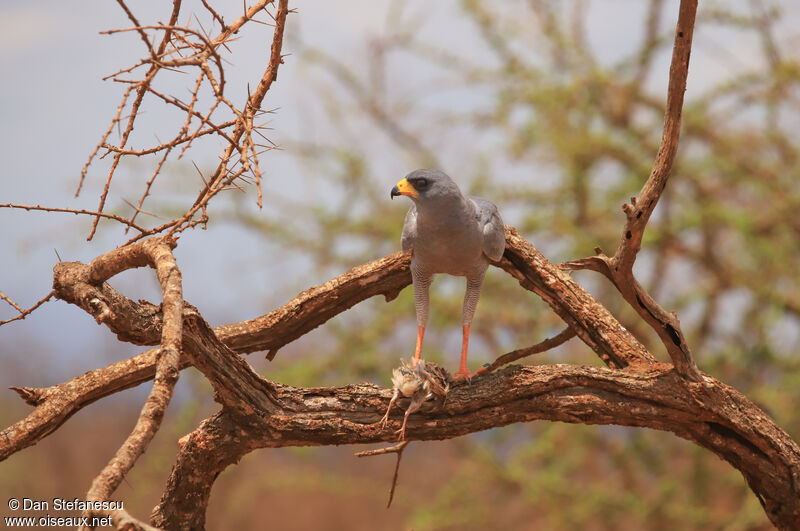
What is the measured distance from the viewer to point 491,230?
2.07 meters

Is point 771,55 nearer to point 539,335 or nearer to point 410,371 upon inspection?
point 539,335

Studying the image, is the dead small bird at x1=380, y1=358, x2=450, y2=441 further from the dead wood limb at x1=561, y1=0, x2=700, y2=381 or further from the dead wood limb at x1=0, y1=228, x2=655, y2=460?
the dead wood limb at x1=561, y1=0, x2=700, y2=381

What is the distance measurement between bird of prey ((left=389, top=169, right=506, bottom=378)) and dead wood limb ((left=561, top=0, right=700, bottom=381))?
0.83 feet

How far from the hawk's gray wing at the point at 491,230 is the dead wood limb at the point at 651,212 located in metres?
0.21

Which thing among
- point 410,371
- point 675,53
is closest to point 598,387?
point 410,371

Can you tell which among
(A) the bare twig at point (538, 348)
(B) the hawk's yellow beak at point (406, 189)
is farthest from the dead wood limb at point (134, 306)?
(A) the bare twig at point (538, 348)

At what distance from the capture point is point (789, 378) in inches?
165

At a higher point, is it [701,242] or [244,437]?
[701,242]

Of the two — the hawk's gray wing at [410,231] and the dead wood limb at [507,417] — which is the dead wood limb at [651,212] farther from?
the hawk's gray wing at [410,231]

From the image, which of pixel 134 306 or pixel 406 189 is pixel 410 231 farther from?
pixel 134 306

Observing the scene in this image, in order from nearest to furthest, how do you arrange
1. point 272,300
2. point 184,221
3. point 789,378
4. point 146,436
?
point 146,436, point 184,221, point 789,378, point 272,300

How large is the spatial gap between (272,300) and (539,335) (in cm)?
159

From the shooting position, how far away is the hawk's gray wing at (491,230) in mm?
2070

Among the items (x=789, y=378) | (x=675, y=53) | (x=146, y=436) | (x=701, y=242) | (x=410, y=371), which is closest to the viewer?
(x=146, y=436)
